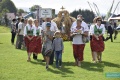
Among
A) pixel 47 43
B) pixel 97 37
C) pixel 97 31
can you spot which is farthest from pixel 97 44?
pixel 47 43

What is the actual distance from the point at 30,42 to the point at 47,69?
114 inches

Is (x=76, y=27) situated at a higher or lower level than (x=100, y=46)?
higher

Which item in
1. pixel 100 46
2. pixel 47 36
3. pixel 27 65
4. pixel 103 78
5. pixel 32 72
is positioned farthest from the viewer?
pixel 100 46

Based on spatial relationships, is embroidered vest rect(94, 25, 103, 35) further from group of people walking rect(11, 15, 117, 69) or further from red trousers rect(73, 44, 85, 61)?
red trousers rect(73, 44, 85, 61)

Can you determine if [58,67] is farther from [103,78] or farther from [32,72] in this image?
[103,78]

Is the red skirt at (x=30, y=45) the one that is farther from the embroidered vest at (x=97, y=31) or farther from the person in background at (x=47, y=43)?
the embroidered vest at (x=97, y=31)

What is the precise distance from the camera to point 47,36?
11414 mm

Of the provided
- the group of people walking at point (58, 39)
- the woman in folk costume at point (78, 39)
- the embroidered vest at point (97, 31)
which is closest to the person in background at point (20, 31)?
the group of people walking at point (58, 39)

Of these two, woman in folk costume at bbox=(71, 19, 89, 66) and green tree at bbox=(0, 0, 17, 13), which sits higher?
green tree at bbox=(0, 0, 17, 13)

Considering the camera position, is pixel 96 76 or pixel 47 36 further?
pixel 47 36

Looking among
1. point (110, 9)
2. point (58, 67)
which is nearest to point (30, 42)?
point (58, 67)

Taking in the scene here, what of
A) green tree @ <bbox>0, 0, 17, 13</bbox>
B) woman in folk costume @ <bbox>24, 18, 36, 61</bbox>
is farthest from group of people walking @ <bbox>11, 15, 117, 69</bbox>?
green tree @ <bbox>0, 0, 17, 13</bbox>

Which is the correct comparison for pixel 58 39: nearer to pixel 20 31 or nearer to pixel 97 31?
pixel 97 31

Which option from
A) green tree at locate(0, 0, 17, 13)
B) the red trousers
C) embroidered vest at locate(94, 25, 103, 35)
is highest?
green tree at locate(0, 0, 17, 13)
